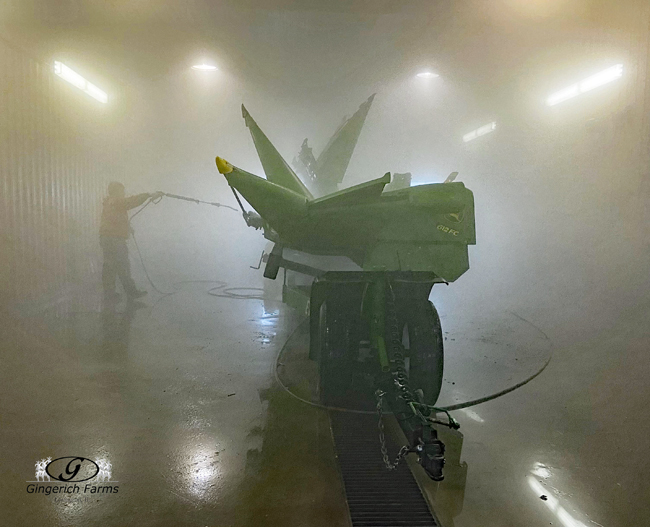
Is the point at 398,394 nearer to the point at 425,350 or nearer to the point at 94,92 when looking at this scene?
the point at 425,350

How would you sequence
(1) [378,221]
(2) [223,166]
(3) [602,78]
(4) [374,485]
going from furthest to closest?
(3) [602,78] → (1) [378,221] → (2) [223,166] → (4) [374,485]

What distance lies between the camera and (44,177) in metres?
→ 2.86

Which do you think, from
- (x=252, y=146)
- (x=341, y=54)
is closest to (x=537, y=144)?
(x=341, y=54)

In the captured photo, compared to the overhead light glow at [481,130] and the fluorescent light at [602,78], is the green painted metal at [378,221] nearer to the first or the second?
the overhead light glow at [481,130]

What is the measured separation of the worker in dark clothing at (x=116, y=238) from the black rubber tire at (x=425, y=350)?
2721 mm

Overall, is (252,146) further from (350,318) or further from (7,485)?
(7,485)

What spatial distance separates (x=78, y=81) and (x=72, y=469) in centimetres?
311

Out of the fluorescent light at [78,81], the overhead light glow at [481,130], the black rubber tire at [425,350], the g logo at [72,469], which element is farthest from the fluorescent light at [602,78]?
the g logo at [72,469]

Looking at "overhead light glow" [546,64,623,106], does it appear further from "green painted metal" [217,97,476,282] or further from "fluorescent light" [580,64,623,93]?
"green painted metal" [217,97,476,282]

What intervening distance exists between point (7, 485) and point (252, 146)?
318 cm

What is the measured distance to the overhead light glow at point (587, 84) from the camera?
133 inches

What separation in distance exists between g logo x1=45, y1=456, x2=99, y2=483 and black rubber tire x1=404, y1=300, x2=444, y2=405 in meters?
1.47

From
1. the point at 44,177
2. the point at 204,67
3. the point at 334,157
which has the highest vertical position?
the point at 204,67

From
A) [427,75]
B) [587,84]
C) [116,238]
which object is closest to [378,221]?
[427,75]
